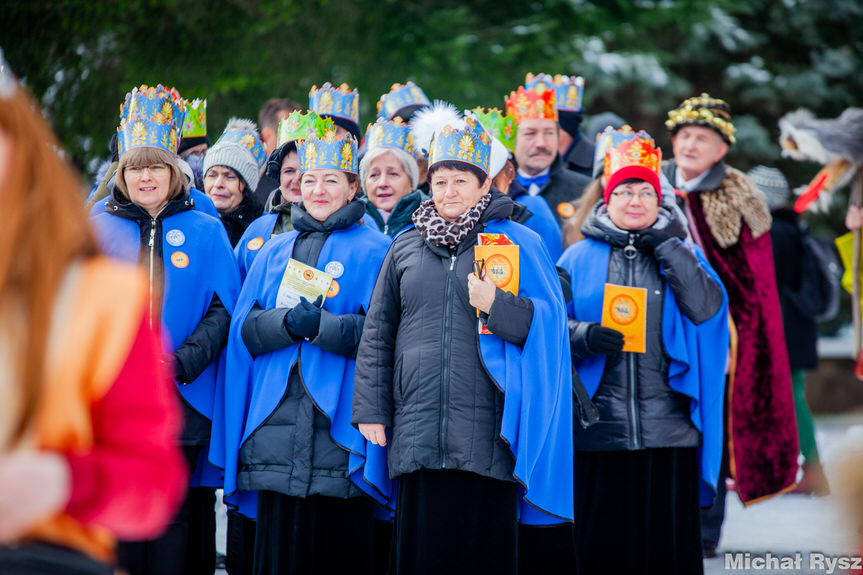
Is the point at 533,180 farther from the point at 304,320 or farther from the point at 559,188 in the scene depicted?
the point at 304,320

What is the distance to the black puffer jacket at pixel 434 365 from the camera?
15.0 feet

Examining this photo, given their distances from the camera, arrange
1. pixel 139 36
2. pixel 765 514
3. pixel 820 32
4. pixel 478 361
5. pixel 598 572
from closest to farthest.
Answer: pixel 478 361, pixel 598 572, pixel 765 514, pixel 139 36, pixel 820 32

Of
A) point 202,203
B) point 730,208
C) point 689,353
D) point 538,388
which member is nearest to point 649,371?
point 689,353

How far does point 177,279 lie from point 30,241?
3.28 metres

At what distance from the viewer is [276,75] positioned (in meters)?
12.4

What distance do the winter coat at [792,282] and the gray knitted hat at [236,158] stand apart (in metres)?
4.56

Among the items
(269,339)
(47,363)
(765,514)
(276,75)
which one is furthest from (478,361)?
(276,75)

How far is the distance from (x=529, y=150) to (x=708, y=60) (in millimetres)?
8115

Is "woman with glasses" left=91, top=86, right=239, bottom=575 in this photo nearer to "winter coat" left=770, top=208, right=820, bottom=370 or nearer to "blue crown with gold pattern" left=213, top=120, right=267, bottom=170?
"blue crown with gold pattern" left=213, top=120, right=267, bottom=170

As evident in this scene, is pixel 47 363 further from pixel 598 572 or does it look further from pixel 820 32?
pixel 820 32

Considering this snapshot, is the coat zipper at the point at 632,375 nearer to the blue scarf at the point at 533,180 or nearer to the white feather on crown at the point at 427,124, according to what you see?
the white feather on crown at the point at 427,124

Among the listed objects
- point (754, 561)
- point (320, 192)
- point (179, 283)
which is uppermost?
Answer: point (320, 192)

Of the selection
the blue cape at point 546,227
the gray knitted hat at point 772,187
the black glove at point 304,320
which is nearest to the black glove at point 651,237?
the blue cape at point 546,227

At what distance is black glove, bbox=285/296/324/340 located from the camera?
194 inches
